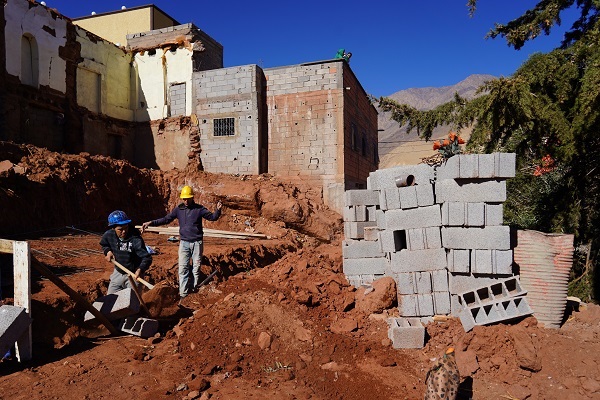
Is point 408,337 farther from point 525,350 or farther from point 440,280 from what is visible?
point 525,350

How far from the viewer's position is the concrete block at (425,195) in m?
5.78

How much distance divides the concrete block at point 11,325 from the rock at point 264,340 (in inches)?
97.0

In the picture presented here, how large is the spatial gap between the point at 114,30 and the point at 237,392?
2373 centimetres

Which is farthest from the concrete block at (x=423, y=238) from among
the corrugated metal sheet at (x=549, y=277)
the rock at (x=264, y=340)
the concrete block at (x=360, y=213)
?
the rock at (x=264, y=340)

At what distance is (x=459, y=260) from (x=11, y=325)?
17.0ft

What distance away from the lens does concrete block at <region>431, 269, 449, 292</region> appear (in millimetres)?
5699

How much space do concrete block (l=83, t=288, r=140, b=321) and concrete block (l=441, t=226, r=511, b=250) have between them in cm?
411

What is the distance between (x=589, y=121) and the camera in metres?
6.15

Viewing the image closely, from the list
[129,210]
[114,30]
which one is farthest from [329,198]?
[114,30]

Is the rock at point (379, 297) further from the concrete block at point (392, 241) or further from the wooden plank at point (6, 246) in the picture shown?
the wooden plank at point (6, 246)

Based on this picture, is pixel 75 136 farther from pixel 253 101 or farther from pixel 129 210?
pixel 253 101

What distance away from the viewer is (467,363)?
4.95m

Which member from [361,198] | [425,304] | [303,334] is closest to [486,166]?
[425,304]

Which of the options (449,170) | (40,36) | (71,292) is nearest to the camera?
(71,292)
